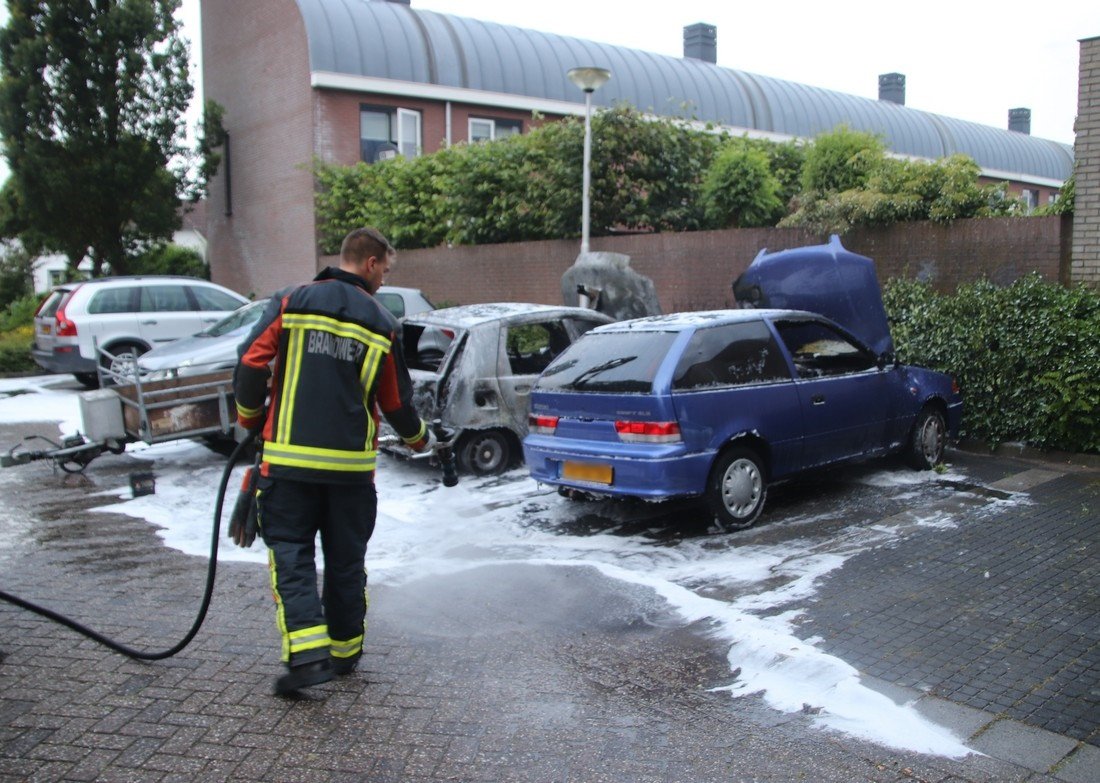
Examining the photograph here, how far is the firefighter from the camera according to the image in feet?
13.8

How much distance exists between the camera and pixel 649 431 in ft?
21.5

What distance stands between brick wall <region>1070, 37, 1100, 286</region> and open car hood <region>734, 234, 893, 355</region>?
196 cm

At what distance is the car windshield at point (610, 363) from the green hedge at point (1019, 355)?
398 centimetres

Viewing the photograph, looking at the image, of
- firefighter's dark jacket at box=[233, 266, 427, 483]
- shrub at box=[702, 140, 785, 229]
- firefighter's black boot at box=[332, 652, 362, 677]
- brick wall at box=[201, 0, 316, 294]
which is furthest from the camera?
brick wall at box=[201, 0, 316, 294]

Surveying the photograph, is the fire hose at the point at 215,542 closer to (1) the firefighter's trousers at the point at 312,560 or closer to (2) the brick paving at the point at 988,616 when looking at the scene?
(1) the firefighter's trousers at the point at 312,560

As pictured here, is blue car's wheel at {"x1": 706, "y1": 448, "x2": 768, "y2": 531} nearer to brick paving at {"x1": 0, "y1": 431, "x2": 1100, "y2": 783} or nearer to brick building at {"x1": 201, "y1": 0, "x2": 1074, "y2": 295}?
brick paving at {"x1": 0, "y1": 431, "x2": 1100, "y2": 783}

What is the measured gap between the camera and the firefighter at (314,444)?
4.20 meters

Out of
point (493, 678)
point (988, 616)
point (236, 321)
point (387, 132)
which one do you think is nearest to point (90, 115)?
point (387, 132)

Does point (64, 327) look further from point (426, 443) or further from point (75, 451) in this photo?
point (426, 443)

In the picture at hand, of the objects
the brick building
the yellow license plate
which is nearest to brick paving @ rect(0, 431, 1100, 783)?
the yellow license plate

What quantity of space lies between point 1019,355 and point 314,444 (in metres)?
7.15

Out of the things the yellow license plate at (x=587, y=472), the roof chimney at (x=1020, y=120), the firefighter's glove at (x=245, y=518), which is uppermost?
the roof chimney at (x=1020, y=120)

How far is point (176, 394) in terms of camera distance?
8891mm

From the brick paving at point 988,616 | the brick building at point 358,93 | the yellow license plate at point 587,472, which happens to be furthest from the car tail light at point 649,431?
the brick building at point 358,93
